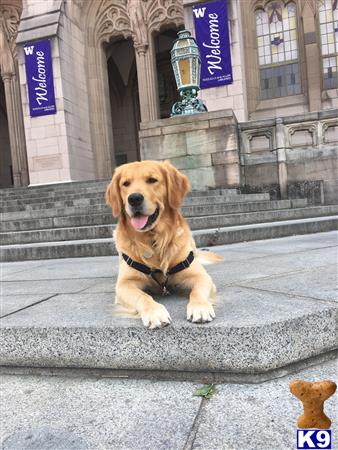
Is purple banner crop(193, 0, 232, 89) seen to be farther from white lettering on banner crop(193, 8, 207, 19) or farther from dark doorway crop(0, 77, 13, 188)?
dark doorway crop(0, 77, 13, 188)

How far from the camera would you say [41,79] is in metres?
16.6

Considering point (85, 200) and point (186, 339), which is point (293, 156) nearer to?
point (85, 200)

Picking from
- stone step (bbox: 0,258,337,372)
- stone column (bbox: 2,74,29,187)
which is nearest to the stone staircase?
stone step (bbox: 0,258,337,372)

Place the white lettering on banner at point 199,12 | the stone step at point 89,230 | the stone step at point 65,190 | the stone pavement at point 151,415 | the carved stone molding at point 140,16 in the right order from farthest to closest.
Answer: the carved stone molding at point 140,16 < the white lettering on banner at point 199,12 < the stone step at point 65,190 < the stone step at point 89,230 < the stone pavement at point 151,415

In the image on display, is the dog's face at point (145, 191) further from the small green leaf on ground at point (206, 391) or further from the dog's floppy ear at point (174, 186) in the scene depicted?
the small green leaf on ground at point (206, 391)

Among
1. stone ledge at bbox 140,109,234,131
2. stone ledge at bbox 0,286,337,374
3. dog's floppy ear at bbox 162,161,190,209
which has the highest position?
stone ledge at bbox 140,109,234,131

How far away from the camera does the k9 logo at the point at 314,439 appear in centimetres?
86

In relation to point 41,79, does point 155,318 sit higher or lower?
lower

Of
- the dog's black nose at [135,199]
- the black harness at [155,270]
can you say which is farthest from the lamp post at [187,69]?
the dog's black nose at [135,199]

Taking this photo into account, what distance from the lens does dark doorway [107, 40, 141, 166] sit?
2403 cm

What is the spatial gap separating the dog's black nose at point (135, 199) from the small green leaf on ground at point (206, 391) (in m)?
1.16

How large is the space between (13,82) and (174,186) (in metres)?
21.7

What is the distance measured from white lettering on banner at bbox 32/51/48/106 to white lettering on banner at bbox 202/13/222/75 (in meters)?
6.60

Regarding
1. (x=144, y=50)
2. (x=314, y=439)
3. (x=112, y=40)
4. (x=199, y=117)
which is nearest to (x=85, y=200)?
(x=199, y=117)
